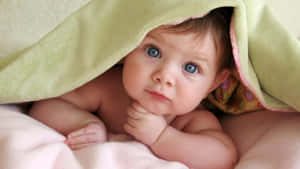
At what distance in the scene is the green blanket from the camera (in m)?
0.73

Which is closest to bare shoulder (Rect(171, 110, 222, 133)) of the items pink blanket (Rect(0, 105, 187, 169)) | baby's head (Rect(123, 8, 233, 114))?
baby's head (Rect(123, 8, 233, 114))

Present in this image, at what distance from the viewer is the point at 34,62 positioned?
0.79 m

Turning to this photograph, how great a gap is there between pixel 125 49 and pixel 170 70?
0.36 feet

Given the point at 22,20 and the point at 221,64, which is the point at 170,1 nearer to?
the point at 221,64

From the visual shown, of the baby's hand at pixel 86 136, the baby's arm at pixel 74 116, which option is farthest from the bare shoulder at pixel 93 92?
the baby's hand at pixel 86 136

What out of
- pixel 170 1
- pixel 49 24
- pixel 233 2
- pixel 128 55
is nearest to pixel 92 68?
pixel 128 55

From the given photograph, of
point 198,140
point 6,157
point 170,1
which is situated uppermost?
point 170,1

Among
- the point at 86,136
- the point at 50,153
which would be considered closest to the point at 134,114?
the point at 86,136

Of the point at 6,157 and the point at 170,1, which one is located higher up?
the point at 170,1

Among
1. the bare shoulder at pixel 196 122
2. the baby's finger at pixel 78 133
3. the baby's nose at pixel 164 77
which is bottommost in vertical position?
the bare shoulder at pixel 196 122

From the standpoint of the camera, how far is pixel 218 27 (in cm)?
77

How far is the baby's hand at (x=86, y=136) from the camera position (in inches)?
27.4

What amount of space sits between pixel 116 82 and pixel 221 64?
286mm

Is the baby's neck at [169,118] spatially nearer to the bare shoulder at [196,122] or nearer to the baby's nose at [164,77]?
the bare shoulder at [196,122]
